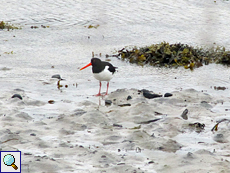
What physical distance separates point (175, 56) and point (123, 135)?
261 inches

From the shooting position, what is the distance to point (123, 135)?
22.4ft

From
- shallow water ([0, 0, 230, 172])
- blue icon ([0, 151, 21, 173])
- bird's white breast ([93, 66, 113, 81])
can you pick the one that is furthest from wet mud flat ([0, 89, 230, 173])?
bird's white breast ([93, 66, 113, 81])

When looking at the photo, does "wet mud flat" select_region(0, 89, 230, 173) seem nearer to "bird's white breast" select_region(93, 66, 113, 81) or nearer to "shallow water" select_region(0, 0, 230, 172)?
"shallow water" select_region(0, 0, 230, 172)

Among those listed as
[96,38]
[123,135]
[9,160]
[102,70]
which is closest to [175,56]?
[102,70]

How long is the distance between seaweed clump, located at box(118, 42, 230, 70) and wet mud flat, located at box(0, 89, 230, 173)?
11.4 ft

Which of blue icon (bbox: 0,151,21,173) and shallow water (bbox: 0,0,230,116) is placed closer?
blue icon (bbox: 0,151,21,173)

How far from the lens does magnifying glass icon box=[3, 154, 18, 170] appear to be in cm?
522

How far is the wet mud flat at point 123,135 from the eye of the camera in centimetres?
563

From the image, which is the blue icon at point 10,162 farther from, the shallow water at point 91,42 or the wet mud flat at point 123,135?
the shallow water at point 91,42

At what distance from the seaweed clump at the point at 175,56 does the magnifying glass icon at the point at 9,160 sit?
793 centimetres

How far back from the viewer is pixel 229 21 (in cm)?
1742

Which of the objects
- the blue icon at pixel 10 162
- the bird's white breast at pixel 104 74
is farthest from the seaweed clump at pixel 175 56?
the blue icon at pixel 10 162

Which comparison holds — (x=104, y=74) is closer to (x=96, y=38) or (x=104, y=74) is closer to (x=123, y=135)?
(x=123, y=135)

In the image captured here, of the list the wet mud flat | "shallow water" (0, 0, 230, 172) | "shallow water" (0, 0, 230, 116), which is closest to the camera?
the wet mud flat
